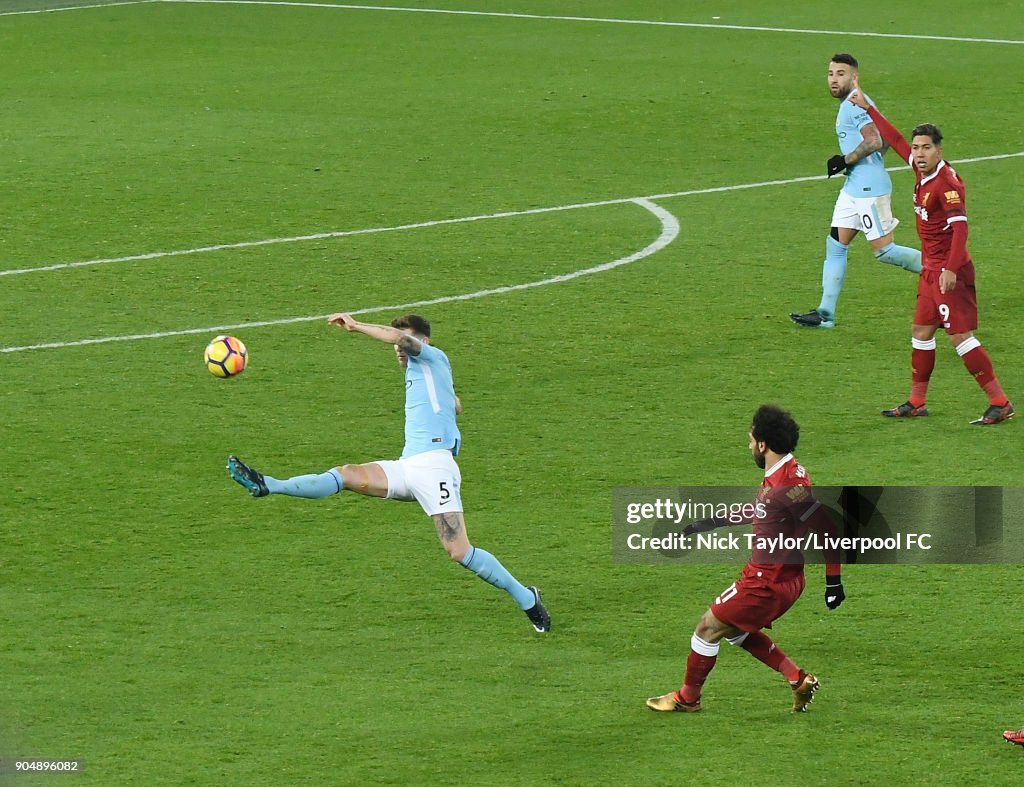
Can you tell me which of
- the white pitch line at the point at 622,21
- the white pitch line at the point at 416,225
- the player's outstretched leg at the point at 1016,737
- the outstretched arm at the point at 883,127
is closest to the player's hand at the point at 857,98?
the outstretched arm at the point at 883,127

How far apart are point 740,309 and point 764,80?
12.5m

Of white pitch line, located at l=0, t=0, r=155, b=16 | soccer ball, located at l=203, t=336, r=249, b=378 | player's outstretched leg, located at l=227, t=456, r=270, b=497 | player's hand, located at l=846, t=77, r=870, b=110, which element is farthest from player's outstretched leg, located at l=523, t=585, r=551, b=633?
white pitch line, located at l=0, t=0, r=155, b=16

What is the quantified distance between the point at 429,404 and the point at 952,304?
16.0ft

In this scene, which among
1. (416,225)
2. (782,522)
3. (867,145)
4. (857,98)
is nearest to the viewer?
(782,522)

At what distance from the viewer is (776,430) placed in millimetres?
9688

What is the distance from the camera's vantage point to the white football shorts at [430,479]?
1137 cm

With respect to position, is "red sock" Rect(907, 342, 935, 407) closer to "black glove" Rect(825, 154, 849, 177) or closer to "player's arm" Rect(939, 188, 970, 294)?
"player's arm" Rect(939, 188, 970, 294)

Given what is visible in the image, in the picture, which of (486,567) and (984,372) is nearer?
(486,567)

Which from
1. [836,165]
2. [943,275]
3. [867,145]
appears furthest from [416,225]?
[943,275]

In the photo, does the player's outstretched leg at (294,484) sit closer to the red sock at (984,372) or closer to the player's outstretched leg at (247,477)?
the player's outstretched leg at (247,477)

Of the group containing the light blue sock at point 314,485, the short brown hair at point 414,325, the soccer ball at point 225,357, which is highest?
the short brown hair at point 414,325

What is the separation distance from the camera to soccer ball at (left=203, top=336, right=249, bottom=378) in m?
12.9

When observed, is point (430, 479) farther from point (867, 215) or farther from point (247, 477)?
point (867, 215)

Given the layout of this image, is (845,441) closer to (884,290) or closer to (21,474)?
(884,290)
